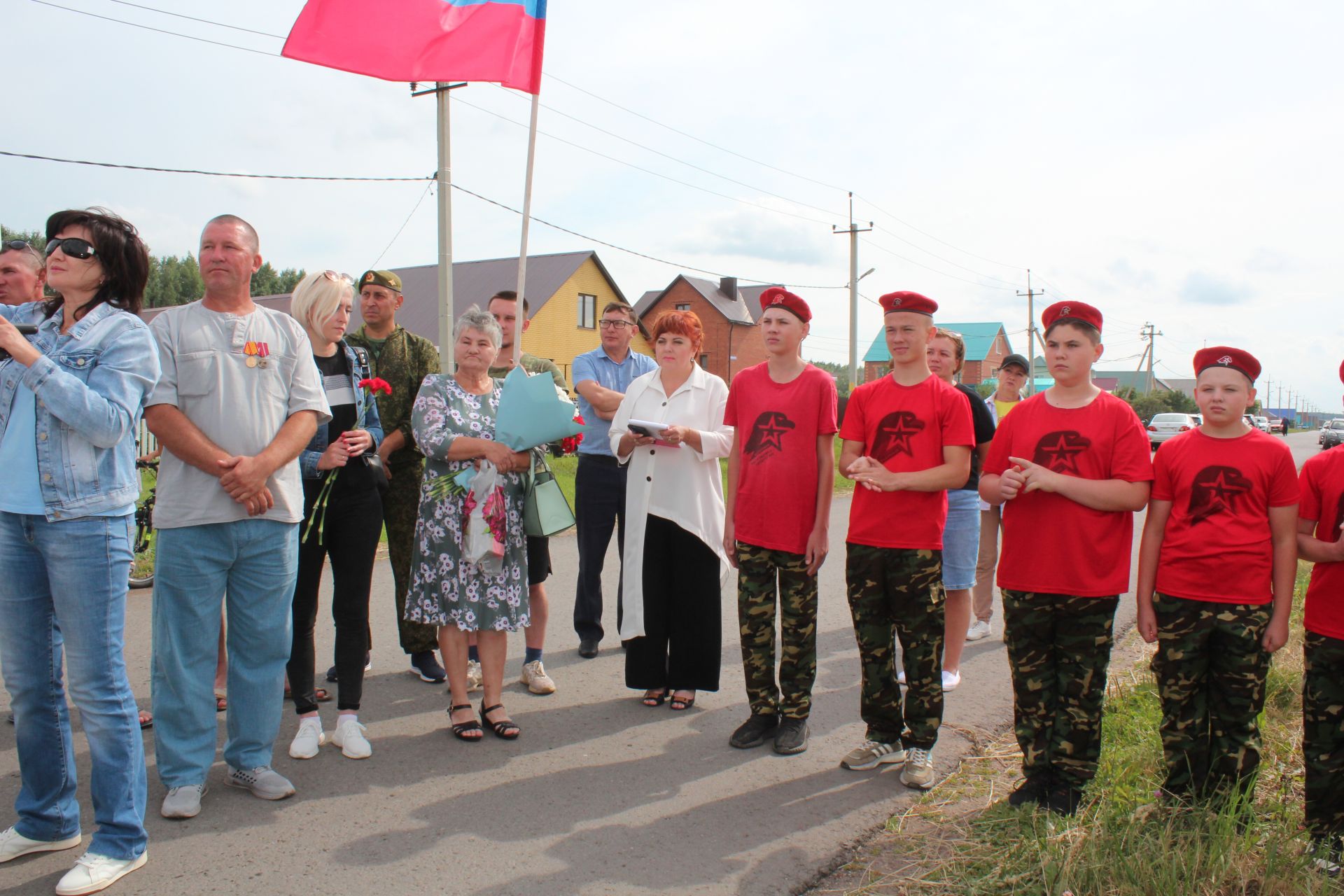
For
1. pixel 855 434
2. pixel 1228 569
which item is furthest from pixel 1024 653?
pixel 855 434

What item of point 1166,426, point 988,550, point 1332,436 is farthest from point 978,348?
point 988,550

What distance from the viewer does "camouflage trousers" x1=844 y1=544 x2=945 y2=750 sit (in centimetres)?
404

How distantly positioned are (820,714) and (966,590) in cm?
125

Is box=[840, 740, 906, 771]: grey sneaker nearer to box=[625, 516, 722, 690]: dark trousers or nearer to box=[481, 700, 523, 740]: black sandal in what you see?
box=[625, 516, 722, 690]: dark trousers

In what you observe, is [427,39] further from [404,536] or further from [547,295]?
[547,295]

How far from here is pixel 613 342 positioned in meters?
6.02

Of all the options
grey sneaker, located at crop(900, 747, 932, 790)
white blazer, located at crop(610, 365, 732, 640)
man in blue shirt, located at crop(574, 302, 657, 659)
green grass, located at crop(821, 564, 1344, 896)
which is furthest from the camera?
man in blue shirt, located at crop(574, 302, 657, 659)

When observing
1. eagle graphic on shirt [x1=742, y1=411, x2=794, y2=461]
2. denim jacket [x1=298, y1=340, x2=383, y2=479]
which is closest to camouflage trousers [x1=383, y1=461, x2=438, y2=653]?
denim jacket [x1=298, y1=340, x2=383, y2=479]

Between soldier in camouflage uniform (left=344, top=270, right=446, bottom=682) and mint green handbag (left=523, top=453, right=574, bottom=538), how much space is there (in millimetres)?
962

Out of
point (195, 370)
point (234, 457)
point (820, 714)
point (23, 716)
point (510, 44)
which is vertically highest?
point (510, 44)

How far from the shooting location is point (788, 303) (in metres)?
4.44

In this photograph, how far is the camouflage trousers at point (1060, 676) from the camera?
353 cm

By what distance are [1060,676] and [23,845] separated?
3795mm

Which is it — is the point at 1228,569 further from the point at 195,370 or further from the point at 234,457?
the point at 195,370
